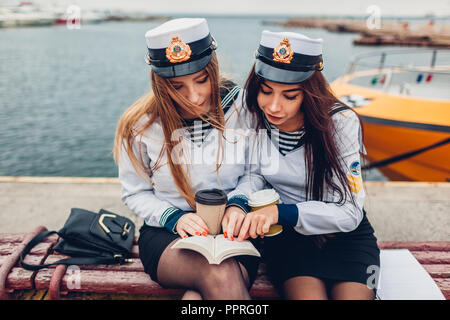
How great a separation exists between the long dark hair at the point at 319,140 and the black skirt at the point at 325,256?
0.25 meters

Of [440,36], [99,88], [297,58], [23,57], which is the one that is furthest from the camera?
[440,36]

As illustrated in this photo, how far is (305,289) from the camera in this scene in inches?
64.5

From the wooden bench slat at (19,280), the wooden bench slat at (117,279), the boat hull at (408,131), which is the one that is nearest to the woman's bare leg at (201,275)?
the wooden bench slat at (117,279)

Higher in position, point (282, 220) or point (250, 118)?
point (250, 118)

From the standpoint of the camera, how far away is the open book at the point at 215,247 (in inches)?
61.0

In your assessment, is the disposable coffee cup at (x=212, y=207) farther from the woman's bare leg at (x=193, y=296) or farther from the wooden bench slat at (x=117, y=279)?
the wooden bench slat at (x=117, y=279)

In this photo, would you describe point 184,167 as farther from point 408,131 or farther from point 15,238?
point 408,131

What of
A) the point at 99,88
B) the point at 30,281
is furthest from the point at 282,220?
the point at 99,88

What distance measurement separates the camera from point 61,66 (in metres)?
21.8

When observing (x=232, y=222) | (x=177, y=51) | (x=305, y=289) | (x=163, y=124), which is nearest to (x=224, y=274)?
(x=232, y=222)

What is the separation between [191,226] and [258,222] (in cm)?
35

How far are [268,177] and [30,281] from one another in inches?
60.8

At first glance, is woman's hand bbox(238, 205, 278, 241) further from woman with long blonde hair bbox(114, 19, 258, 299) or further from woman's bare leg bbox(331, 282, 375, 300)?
woman's bare leg bbox(331, 282, 375, 300)
